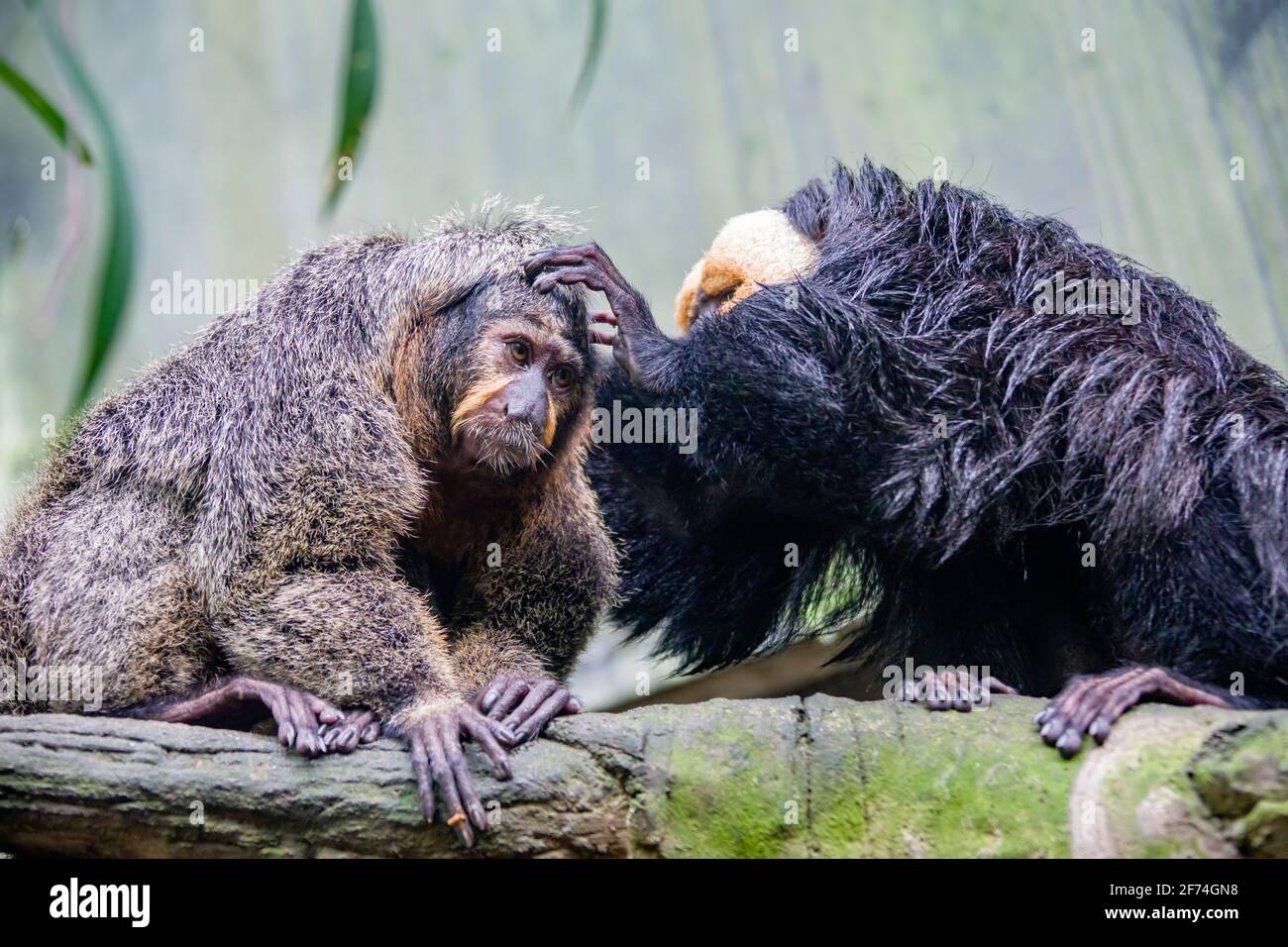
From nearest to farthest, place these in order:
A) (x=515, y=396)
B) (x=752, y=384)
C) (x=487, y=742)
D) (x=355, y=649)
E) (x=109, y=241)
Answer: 1. (x=109, y=241)
2. (x=487, y=742)
3. (x=355, y=649)
4. (x=515, y=396)
5. (x=752, y=384)

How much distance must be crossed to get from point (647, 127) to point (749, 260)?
3.84 m

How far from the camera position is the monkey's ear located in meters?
5.05

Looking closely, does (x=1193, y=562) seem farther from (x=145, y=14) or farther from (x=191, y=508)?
(x=145, y=14)

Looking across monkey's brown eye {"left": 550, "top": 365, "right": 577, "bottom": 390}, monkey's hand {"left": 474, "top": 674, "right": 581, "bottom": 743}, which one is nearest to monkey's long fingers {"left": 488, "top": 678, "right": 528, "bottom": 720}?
monkey's hand {"left": 474, "top": 674, "right": 581, "bottom": 743}

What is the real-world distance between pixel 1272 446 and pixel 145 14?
9008 mm

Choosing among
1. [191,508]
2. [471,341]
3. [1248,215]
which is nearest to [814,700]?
[471,341]

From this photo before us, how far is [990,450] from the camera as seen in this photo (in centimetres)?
404

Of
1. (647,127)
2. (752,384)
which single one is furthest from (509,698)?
(647,127)

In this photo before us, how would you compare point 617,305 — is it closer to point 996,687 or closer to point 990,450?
point 990,450

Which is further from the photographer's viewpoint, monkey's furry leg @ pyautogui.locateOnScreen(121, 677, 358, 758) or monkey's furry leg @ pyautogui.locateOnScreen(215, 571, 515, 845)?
monkey's furry leg @ pyautogui.locateOnScreen(215, 571, 515, 845)

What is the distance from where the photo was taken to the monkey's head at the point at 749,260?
5008mm

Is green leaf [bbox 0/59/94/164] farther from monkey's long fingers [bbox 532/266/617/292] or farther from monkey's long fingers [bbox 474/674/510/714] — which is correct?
monkey's long fingers [bbox 532/266/617/292]

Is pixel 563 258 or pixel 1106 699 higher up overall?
pixel 563 258

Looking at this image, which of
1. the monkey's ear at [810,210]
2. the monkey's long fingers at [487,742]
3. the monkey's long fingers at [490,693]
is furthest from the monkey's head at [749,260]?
the monkey's long fingers at [487,742]
